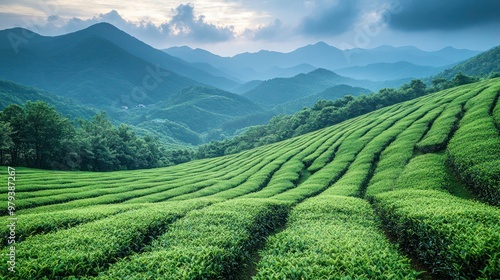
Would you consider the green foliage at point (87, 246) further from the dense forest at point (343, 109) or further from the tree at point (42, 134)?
the dense forest at point (343, 109)

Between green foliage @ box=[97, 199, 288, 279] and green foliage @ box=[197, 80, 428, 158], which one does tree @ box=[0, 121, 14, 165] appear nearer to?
green foliage @ box=[97, 199, 288, 279]

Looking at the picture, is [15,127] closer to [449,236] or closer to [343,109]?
[449,236]

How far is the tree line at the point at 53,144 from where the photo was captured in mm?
60844

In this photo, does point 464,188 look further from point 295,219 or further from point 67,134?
point 67,134

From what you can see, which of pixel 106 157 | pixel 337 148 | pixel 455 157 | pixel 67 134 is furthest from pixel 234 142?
pixel 455 157


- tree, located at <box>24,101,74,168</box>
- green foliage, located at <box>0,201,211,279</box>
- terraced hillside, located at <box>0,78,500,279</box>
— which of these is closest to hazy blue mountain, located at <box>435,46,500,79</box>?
terraced hillside, located at <box>0,78,500,279</box>

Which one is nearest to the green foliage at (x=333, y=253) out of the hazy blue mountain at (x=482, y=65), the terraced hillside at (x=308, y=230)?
the terraced hillside at (x=308, y=230)

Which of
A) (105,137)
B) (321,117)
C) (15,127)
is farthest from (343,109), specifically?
(15,127)

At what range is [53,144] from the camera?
66625mm

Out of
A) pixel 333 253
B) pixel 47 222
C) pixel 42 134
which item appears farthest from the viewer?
pixel 42 134

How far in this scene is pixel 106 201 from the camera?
32094 millimetres

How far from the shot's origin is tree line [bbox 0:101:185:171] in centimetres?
6084

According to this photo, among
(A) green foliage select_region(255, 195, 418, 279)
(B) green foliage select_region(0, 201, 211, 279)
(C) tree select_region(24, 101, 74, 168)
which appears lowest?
(A) green foliage select_region(255, 195, 418, 279)

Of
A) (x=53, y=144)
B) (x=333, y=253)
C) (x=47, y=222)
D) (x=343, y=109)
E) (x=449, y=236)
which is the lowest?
(x=333, y=253)
